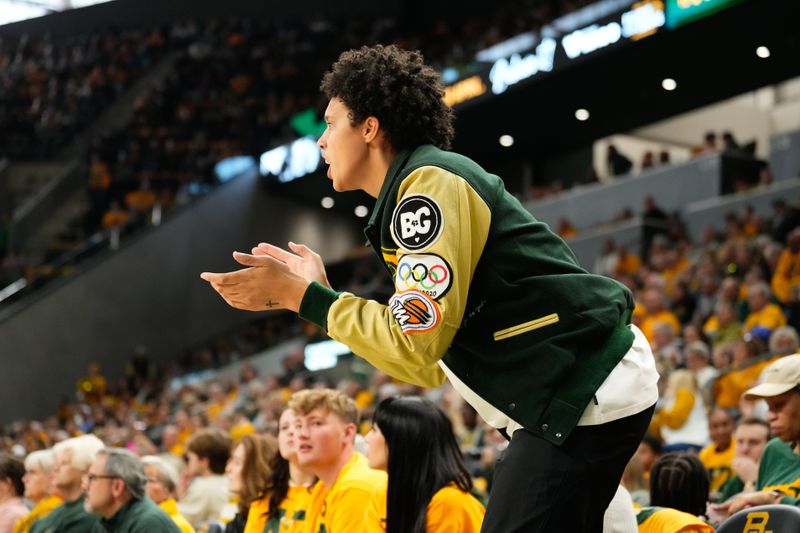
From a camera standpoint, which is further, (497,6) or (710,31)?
(497,6)

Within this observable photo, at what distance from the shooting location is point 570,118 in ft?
55.4

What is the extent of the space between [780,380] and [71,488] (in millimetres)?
3487

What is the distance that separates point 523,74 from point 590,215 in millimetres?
2225

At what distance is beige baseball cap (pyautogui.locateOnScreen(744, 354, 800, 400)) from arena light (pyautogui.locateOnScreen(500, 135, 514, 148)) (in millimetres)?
14294

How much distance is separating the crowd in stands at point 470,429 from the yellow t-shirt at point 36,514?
12 mm

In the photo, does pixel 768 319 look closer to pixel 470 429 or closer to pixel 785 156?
pixel 470 429

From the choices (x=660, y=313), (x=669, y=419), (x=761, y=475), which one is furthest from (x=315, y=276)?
(x=660, y=313)

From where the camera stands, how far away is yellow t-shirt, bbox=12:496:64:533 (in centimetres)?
585

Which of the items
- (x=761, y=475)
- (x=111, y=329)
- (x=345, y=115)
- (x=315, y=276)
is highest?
(x=111, y=329)

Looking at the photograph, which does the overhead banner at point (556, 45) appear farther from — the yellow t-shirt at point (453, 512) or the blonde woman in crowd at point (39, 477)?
the yellow t-shirt at point (453, 512)

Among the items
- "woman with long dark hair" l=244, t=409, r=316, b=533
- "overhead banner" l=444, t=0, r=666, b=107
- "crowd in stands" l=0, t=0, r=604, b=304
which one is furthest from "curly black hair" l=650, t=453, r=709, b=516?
"crowd in stands" l=0, t=0, r=604, b=304

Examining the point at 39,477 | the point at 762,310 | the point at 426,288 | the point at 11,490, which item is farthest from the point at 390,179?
the point at 762,310

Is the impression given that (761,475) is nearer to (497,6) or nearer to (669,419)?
(669,419)

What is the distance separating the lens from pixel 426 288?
2.05m
